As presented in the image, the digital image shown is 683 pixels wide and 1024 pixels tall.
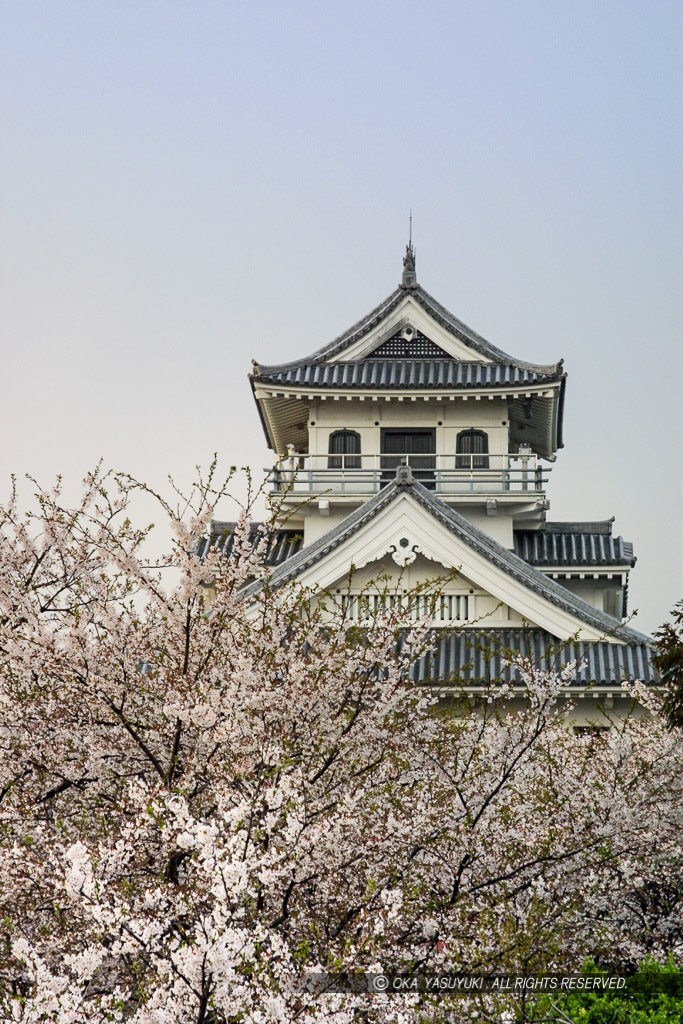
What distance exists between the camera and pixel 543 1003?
7.96 meters

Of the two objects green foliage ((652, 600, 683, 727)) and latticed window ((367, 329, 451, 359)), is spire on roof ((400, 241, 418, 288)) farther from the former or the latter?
green foliage ((652, 600, 683, 727))

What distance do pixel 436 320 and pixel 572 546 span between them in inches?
240

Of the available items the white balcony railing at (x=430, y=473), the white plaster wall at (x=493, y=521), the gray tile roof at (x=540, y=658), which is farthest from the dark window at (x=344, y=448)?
the gray tile roof at (x=540, y=658)

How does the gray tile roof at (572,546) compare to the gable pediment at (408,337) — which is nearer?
the gray tile roof at (572,546)

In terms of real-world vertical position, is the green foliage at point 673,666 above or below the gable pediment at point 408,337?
below

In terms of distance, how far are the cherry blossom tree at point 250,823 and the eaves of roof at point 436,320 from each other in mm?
15958

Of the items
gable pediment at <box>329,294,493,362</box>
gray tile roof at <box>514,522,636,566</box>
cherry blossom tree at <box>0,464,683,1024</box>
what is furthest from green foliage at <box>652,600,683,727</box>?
gable pediment at <box>329,294,493,362</box>

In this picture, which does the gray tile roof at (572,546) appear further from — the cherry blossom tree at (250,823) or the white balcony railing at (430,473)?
the cherry blossom tree at (250,823)

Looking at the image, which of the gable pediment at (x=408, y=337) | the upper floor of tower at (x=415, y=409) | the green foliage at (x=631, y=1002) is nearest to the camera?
the green foliage at (x=631, y=1002)

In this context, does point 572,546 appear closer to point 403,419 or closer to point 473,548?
point 403,419

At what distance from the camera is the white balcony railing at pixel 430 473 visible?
24.8m

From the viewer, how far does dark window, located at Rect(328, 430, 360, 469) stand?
25.6m

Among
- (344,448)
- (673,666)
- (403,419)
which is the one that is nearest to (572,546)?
(403,419)

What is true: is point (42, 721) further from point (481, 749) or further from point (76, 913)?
point (481, 749)
